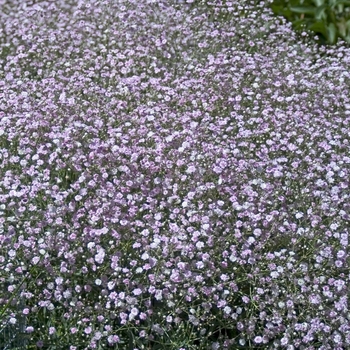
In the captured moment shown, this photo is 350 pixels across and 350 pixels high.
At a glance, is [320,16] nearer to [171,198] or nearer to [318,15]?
[318,15]

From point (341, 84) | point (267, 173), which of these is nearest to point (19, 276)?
point (267, 173)

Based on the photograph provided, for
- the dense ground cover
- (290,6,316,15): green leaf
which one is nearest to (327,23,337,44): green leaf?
(290,6,316,15): green leaf

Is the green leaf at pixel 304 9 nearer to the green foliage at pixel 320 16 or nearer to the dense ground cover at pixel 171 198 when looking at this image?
the green foliage at pixel 320 16

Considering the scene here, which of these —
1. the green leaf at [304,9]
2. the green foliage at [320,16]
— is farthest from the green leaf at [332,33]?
the green leaf at [304,9]

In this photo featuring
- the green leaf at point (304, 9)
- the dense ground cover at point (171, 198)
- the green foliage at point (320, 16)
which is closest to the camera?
the dense ground cover at point (171, 198)

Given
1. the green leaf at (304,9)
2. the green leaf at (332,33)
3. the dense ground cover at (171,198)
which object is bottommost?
the green leaf at (332,33)

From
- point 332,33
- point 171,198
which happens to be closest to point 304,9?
point 332,33
